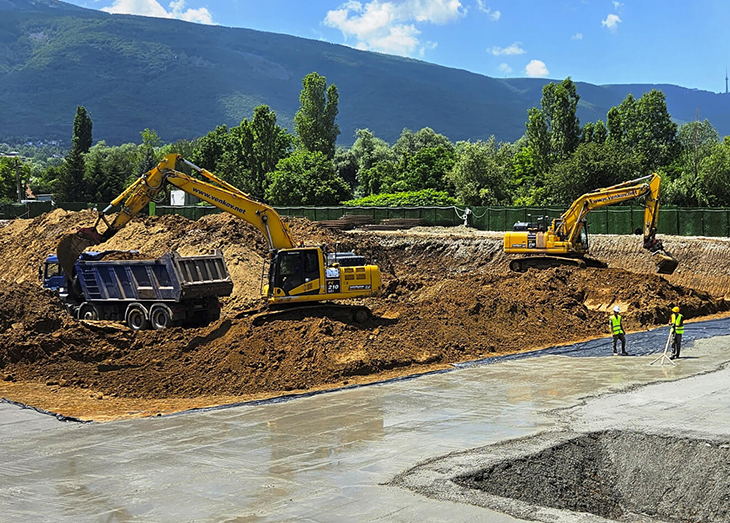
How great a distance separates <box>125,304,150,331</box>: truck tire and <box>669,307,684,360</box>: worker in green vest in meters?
16.3

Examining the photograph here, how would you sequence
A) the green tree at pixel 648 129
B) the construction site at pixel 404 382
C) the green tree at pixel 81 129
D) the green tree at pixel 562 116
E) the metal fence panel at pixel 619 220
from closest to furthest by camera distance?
the construction site at pixel 404 382 < the metal fence panel at pixel 619 220 < the green tree at pixel 562 116 < the green tree at pixel 648 129 < the green tree at pixel 81 129

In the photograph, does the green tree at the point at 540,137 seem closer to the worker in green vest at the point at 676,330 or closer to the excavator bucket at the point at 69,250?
the excavator bucket at the point at 69,250

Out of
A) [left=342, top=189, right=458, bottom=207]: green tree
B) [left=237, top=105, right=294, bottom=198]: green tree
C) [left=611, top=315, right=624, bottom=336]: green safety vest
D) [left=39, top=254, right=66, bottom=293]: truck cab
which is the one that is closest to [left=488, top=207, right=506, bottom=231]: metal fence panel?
[left=342, top=189, right=458, bottom=207]: green tree

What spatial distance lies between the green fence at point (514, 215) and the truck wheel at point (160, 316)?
28.1 meters

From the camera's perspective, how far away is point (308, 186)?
7656 cm

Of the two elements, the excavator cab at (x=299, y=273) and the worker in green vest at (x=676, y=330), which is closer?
the worker in green vest at (x=676, y=330)

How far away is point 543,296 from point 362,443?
1619 cm

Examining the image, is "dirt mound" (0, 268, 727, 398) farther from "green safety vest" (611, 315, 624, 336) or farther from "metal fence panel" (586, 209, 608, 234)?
"metal fence panel" (586, 209, 608, 234)

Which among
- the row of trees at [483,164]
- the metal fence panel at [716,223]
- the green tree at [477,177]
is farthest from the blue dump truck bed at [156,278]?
the green tree at [477,177]

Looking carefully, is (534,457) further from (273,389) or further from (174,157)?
(174,157)

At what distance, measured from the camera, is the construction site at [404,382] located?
39.0 feet

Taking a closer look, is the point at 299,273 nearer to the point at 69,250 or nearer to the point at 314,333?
the point at 314,333

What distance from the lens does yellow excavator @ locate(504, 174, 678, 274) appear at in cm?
3400

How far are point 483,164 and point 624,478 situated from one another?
65.1 metres
